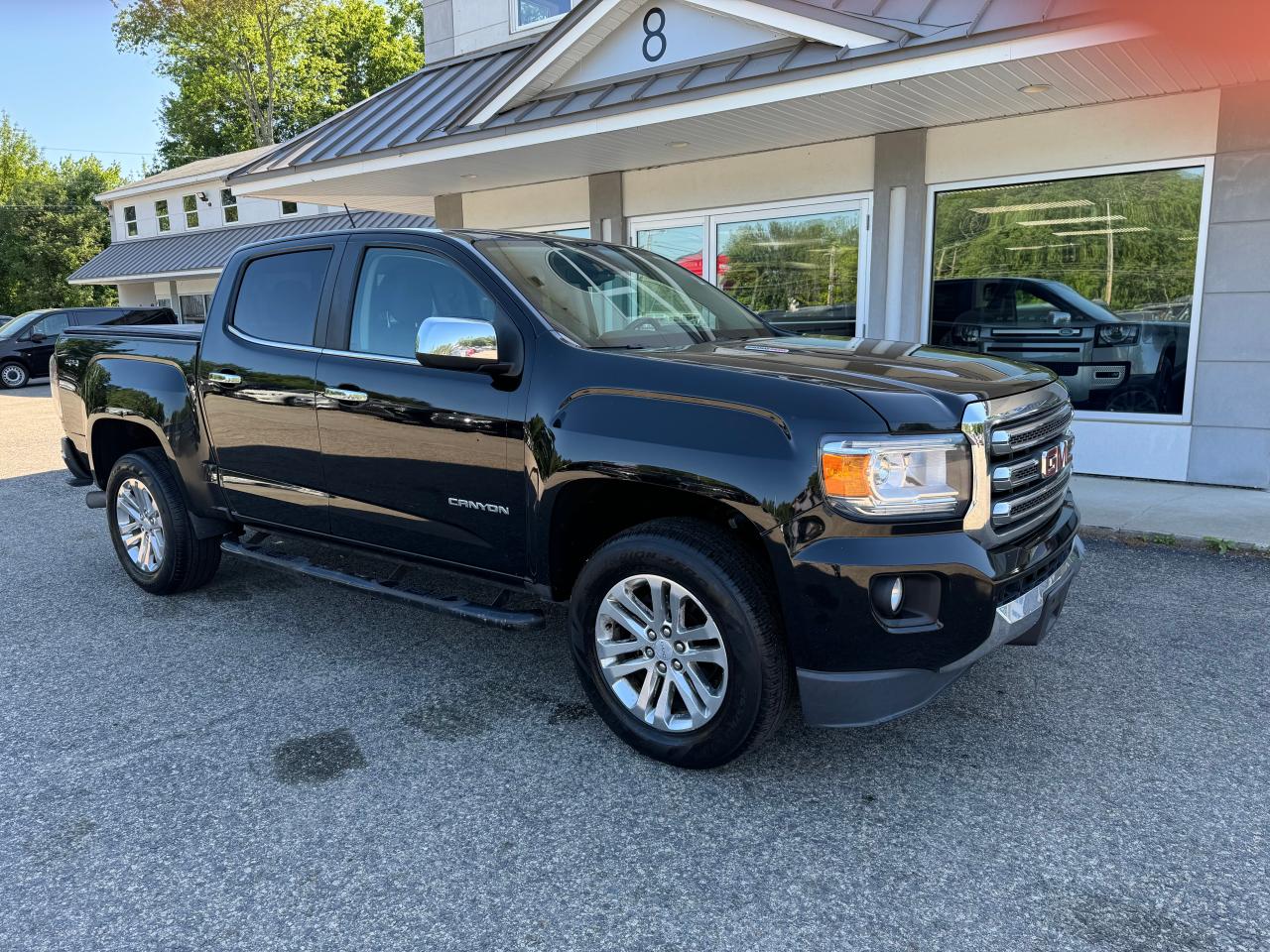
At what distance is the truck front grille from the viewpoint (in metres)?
2.76

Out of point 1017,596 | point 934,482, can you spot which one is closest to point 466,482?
point 934,482

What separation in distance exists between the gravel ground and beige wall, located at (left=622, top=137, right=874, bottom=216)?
5.65m

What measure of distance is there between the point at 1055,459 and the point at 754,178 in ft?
22.1

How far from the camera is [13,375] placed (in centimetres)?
2073

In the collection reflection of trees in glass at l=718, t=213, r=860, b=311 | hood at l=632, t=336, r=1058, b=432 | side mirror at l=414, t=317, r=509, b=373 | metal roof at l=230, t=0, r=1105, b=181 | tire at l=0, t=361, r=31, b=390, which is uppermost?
metal roof at l=230, t=0, r=1105, b=181

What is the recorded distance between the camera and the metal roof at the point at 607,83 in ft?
19.4

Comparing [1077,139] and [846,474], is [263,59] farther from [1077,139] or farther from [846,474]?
[846,474]

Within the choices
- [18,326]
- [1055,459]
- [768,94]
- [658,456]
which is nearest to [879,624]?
[658,456]

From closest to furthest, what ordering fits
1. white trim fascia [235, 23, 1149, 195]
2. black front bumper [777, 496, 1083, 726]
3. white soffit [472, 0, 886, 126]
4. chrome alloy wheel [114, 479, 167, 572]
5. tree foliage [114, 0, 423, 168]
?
black front bumper [777, 496, 1083, 726] → chrome alloy wheel [114, 479, 167, 572] → white trim fascia [235, 23, 1149, 195] → white soffit [472, 0, 886, 126] → tree foliage [114, 0, 423, 168]

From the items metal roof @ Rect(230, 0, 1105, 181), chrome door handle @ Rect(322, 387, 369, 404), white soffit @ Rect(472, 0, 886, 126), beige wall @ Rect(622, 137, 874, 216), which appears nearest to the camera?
chrome door handle @ Rect(322, 387, 369, 404)

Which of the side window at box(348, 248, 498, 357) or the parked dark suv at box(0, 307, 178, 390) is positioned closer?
the side window at box(348, 248, 498, 357)

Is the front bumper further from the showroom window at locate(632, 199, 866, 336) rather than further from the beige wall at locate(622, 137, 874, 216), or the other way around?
the beige wall at locate(622, 137, 874, 216)

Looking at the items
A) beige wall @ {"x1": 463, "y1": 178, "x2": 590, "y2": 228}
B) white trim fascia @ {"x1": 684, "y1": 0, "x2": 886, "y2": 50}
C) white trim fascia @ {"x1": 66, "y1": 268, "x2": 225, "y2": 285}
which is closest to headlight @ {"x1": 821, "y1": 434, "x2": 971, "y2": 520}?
white trim fascia @ {"x1": 684, "y1": 0, "x2": 886, "y2": 50}

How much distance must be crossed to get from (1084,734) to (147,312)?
68.6 feet
